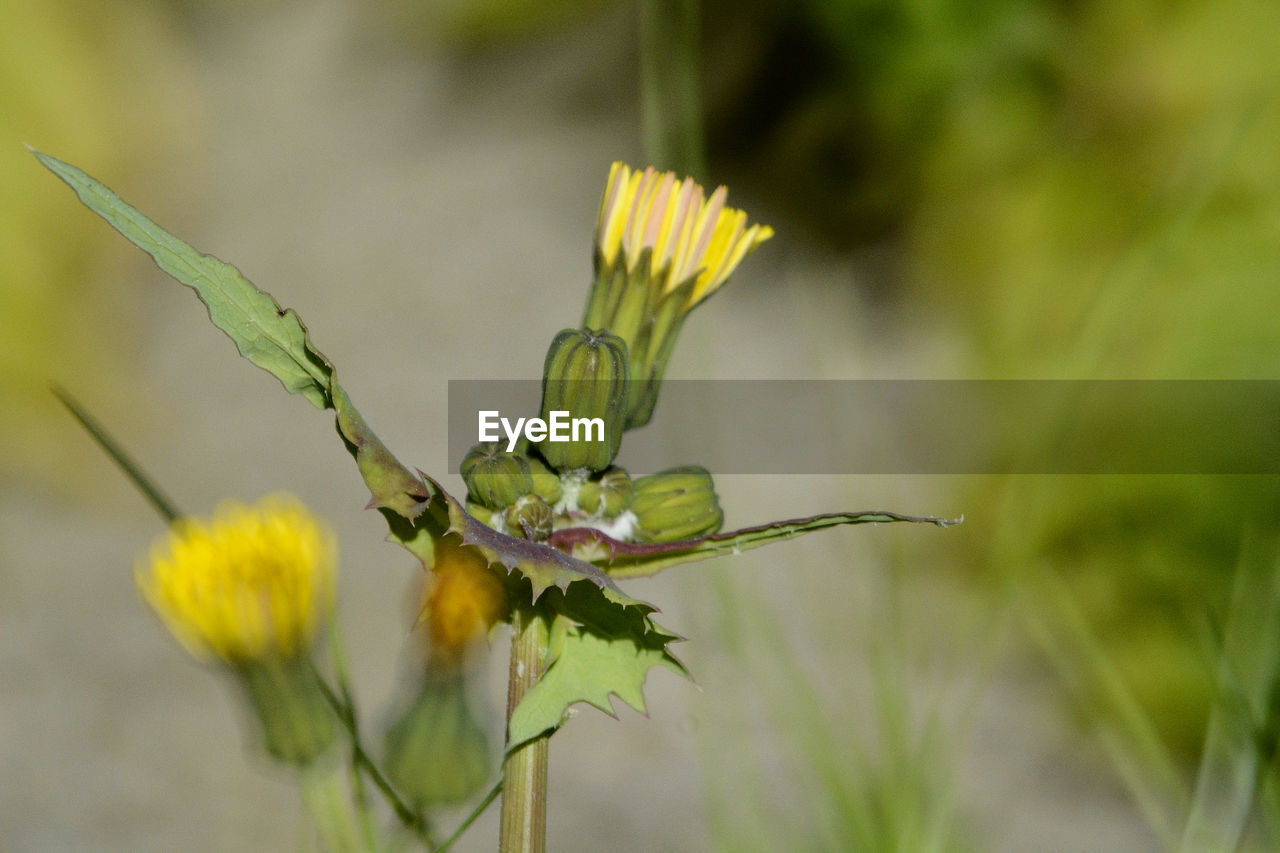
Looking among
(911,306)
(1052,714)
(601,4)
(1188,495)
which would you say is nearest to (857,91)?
(911,306)

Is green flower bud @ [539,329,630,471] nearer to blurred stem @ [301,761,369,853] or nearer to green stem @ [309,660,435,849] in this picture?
green stem @ [309,660,435,849]

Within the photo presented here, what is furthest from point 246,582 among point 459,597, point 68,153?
point 68,153

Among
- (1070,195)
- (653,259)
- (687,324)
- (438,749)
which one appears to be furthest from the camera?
(1070,195)

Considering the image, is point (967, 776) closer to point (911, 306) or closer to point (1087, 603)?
point (1087, 603)

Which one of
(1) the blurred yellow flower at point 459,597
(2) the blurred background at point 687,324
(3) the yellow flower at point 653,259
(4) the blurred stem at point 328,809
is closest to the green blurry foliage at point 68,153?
(2) the blurred background at point 687,324

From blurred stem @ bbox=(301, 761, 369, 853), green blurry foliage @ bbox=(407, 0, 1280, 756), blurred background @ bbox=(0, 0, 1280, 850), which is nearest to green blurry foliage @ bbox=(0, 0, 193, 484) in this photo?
blurred background @ bbox=(0, 0, 1280, 850)

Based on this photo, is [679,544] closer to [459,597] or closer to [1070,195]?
[459,597]
